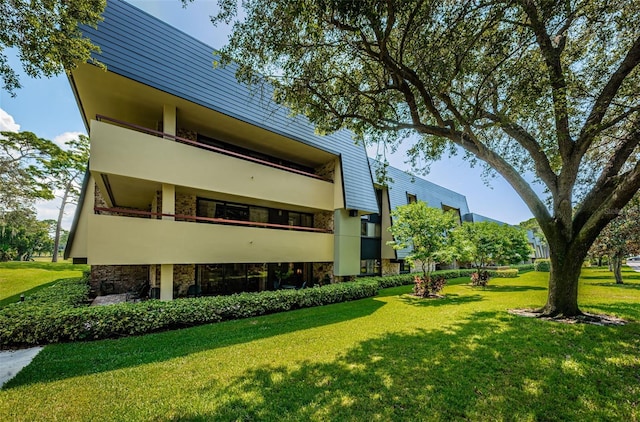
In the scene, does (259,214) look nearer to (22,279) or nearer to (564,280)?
(564,280)

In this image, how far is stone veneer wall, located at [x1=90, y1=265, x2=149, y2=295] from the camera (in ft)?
42.3

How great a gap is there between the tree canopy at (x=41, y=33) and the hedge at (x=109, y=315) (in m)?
5.15

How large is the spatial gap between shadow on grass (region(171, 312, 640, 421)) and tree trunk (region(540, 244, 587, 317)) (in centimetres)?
140

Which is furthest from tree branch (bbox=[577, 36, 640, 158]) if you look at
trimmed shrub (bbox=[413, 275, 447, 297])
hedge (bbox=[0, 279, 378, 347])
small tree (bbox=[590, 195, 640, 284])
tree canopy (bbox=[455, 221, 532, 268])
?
small tree (bbox=[590, 195, 640, 284])

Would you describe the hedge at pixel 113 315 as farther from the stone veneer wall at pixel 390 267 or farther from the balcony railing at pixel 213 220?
the stone veneer wall at pixel 390 267

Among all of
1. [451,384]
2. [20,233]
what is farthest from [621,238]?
[20,233]

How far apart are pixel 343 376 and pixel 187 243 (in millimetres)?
7282

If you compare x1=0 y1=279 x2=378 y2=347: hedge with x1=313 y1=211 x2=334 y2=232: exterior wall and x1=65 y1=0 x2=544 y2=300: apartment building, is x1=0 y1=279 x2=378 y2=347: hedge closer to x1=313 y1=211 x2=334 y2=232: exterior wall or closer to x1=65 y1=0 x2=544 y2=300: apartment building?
x1=65 y1=0 x2=544 y2=300: apartment building

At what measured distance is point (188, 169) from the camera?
9781 millimetres

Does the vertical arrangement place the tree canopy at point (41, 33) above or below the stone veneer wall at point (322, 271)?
above

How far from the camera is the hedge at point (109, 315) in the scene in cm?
629

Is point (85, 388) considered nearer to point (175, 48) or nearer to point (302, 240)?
point (302, 240)

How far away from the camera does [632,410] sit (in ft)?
11.6

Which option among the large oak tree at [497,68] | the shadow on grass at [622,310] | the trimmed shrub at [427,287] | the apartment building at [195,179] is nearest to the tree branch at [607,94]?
the large oak tree at [497,68]
